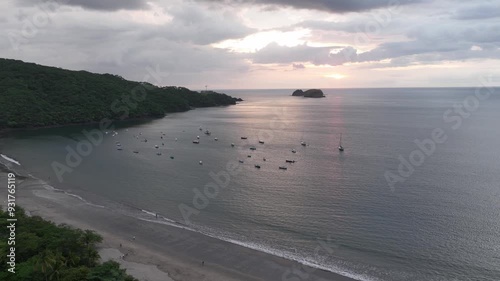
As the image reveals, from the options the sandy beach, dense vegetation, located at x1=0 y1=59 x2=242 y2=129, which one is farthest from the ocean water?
dense vegetation, located at x1=0 y1=59 x2=242 y2=129

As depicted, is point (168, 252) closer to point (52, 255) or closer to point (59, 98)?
point (52, 255)

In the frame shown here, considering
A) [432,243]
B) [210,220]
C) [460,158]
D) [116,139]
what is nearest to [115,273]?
[210,220]

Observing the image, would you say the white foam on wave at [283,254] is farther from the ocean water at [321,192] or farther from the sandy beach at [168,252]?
the sandy beach at [168,252]

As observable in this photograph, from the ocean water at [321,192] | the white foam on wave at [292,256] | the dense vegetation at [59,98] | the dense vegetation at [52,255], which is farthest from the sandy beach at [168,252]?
the dense vegetation at [59,98]

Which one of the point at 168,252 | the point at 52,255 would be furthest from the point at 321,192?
the point at 52,255

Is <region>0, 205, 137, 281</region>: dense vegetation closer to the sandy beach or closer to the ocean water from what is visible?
the sandy beach

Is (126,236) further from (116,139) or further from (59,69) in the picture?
(59,69)
